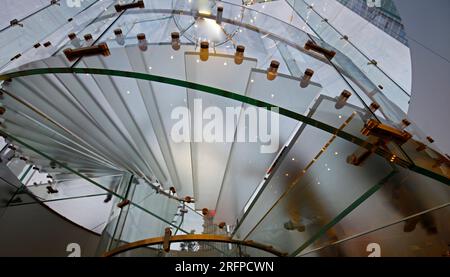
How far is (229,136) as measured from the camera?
1.82m

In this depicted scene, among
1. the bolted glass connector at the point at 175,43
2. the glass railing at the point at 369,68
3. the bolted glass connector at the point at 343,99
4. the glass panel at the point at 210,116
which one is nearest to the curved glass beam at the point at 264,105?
the glass panel at the point at 210,116

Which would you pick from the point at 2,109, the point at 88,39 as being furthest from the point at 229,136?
the point at 2,109

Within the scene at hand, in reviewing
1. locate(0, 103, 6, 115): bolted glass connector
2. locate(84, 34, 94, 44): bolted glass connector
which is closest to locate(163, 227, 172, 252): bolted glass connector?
locate(84, 34, 94, 44): bolted glass connector

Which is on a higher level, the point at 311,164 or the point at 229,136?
the point at 229,136

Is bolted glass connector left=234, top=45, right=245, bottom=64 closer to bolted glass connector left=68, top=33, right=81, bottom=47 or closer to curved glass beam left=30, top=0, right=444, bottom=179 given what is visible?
curved glass beam left=30, top=0, right=444, bottom=179

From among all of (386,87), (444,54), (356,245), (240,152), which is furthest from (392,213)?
(444,54)

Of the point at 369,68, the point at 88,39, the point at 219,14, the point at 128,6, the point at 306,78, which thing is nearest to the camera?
the point at 306,78

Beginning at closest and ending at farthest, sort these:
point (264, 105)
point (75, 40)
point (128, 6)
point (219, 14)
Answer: point (264, 105) < point (75, 40) < point (128, 6) < point (219, 14)

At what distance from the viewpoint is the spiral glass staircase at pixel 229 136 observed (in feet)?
3.72

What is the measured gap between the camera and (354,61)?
225cm

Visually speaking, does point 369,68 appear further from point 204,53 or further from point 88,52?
point 88,52

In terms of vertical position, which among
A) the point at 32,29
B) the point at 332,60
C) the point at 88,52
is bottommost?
the point at 88,52

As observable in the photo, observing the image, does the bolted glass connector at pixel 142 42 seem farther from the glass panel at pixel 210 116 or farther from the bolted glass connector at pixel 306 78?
the bolted glass connector at pixel 306 78

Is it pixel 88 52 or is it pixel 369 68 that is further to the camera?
pixel 369 68
